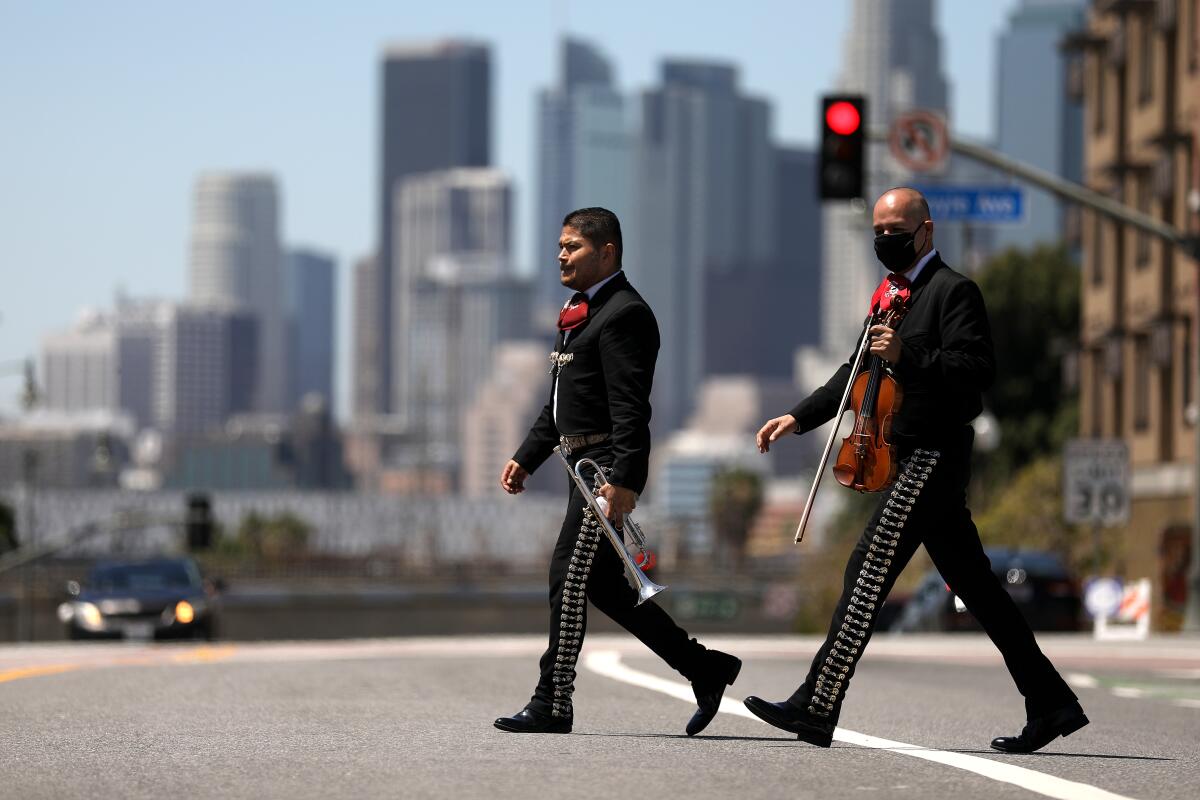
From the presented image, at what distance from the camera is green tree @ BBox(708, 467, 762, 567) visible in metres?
167

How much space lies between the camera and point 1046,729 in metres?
8.82

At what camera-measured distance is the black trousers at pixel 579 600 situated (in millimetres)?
9102

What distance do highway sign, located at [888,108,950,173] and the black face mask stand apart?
16.1 meters

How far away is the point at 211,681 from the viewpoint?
43.0ft

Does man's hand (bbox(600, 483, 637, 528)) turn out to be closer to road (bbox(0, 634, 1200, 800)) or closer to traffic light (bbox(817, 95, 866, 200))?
road (bbox(0, 634, 1200, 800))

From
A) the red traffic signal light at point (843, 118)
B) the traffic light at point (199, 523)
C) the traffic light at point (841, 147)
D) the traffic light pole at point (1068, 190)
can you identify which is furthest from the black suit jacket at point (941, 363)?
the traffic light at point (199, 523)

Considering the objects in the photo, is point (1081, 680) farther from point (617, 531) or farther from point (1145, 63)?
point (1145, 63)

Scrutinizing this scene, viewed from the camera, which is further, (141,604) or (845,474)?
(141,604)

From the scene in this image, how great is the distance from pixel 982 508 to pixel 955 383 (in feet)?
167

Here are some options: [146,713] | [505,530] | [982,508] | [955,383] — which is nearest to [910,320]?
[955,383]

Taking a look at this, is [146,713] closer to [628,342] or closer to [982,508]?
[628,342]

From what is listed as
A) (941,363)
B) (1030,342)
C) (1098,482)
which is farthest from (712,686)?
(1030,342)

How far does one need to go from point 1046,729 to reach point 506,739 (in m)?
1.89

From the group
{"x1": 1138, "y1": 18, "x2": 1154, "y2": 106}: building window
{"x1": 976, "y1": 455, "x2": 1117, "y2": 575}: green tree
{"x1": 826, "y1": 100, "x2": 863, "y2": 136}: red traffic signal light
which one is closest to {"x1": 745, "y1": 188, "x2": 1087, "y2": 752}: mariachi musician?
{"x1": 826, "y1": 100, "x2": 863, "y2": 136}: red traffic signal light
